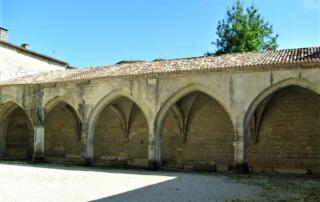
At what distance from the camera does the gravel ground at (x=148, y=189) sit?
8.51 meters

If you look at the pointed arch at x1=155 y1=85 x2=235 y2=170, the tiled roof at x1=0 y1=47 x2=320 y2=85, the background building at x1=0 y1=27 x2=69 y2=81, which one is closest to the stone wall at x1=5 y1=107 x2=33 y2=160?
the background building at x1=0 y1=27 x2=69 y2=81

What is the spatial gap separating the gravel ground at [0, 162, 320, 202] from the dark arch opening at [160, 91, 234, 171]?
4405 millimetres

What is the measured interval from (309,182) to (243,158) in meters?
2.53

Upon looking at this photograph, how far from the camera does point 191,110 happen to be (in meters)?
17.6

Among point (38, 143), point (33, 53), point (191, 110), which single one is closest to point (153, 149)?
point (191, 110)

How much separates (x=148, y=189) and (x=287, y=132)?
801 cm

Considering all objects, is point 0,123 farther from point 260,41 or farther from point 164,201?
point 260,41

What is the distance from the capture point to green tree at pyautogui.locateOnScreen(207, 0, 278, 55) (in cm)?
3040

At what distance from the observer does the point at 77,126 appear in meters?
20.8

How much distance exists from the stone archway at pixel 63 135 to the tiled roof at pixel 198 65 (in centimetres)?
239

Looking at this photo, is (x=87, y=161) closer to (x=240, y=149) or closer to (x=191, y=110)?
(x=191, y=110)

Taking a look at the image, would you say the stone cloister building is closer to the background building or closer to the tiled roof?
the tiled roof

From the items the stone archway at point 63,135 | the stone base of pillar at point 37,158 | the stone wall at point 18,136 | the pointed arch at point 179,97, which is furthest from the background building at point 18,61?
the pointed arch at point 179,97

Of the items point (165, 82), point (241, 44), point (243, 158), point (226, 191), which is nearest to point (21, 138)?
point (165, 82)
